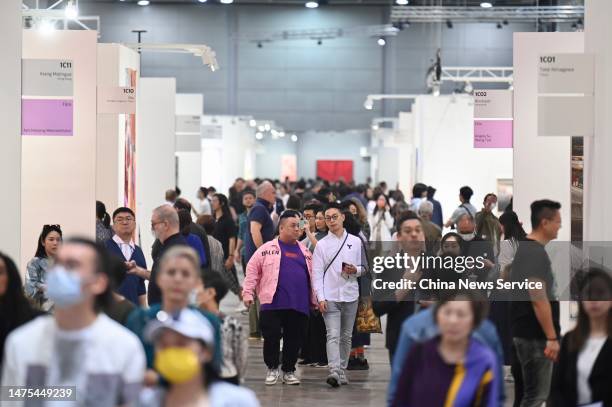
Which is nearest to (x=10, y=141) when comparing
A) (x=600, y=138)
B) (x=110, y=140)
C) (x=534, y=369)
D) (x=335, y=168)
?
(x=110, y=140)

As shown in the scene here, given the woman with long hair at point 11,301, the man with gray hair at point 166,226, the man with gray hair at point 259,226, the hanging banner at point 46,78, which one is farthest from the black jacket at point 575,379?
the man with gray hair at point 259,226

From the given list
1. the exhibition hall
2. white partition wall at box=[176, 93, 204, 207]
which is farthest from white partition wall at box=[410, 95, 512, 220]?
white partition wall at box=[176, 93, 204, 207]

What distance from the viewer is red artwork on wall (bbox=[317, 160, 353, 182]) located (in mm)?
43781

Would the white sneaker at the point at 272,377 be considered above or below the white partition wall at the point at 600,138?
below

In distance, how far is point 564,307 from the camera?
34.1ft

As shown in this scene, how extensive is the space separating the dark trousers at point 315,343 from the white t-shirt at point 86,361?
252 inches

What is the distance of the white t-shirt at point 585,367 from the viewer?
4.93m

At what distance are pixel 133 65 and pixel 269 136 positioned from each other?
97.4 feet

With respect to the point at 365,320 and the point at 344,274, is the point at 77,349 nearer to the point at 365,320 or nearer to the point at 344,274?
the point at 344,274

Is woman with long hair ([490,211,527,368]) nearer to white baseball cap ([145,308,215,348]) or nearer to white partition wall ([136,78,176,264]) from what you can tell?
white baseball cap ([145,308,215,348])

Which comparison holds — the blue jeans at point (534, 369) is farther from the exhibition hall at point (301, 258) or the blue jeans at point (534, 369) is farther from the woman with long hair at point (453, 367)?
the woman with long hair at point (453, 367)

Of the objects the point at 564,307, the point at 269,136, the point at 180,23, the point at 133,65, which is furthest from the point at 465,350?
the point at 269,136

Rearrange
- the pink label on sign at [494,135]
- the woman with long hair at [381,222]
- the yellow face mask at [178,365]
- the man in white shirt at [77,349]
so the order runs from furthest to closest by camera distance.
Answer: the woman with long hair at [381,222] < the pink label on sign at [494,135] < the man in white shirt at [77,349] < the yellow face mask at [178,365]

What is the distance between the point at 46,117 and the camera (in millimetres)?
9938
